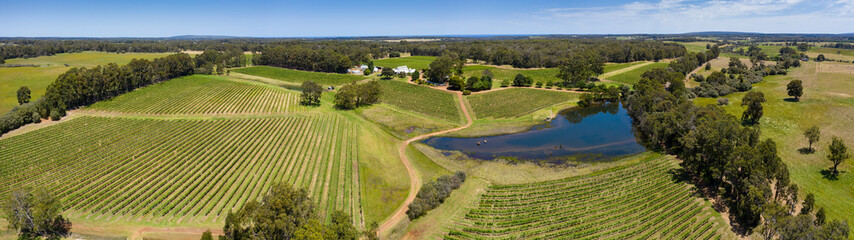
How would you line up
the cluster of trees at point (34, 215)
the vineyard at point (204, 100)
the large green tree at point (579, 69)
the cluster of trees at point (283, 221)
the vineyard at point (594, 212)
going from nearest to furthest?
the cluster of trees at point (283, 221) → the cluster of trees at point (34, 215) → the vineyard at point (594, 212) → the vineyard at point (204, 100) → the large green tree at point (579, 69)

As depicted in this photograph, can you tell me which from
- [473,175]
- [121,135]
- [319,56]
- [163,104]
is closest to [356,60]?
[319,56]

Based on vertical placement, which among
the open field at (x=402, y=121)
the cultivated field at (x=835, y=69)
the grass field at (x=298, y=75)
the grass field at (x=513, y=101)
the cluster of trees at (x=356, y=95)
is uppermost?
the cultivated field at (x=835, y=69)

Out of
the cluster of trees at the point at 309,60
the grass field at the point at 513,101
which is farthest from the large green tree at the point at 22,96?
the grass field at the point at 513,101

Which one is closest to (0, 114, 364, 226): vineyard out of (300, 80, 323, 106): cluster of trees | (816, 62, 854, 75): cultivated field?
(300, 80, 323, 106): cluster of trees

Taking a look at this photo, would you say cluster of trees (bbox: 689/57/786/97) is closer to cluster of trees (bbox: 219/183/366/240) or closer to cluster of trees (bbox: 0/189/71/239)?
cluster of trees (bbox: 219/183/366/240)

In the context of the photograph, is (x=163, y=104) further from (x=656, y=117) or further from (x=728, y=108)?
(x=728, y=108)

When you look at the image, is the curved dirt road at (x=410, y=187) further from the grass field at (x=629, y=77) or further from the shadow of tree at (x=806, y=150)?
the grass field at (x=629, y=77)

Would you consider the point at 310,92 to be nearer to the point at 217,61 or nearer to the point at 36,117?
the point at 36,117
